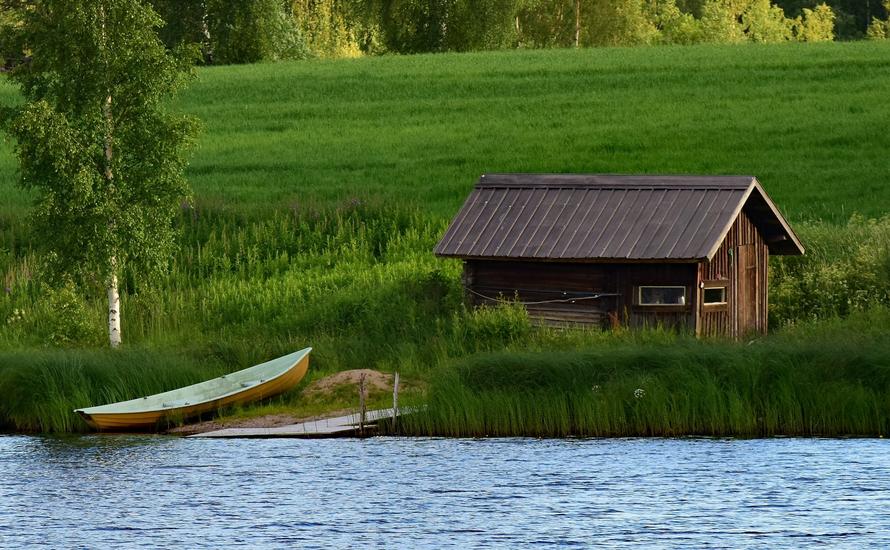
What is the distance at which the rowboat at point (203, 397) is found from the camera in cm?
2931

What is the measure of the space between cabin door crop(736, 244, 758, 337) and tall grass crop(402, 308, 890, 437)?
236 inches

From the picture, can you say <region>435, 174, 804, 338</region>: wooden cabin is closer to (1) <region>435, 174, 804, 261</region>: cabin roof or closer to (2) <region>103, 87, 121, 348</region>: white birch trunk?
(1) <region>435, 174, 804, 261</region>: cabin roof

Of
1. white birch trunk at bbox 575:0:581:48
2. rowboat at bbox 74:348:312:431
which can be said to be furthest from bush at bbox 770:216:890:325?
white birch trunk at bbox 575:0:581:48

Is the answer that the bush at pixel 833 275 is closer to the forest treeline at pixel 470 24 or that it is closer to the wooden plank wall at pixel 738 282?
the wooden plank wall at pixel 738 282

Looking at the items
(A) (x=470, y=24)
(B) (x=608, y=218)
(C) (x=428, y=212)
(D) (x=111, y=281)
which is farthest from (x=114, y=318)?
(A) (x=470, y=24)

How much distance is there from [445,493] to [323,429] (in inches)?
206

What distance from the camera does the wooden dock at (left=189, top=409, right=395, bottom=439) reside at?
94.7 ft

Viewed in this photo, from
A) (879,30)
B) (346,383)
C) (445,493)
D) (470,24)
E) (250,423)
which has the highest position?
(879,30)

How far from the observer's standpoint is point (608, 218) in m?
34.2

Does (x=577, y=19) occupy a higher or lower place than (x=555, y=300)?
higher

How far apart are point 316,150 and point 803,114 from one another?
17078 mm

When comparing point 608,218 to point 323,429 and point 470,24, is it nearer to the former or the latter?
point 323,429

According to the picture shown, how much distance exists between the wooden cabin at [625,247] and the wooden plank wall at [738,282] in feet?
0.07

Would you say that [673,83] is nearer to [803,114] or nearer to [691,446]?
[803,114]
